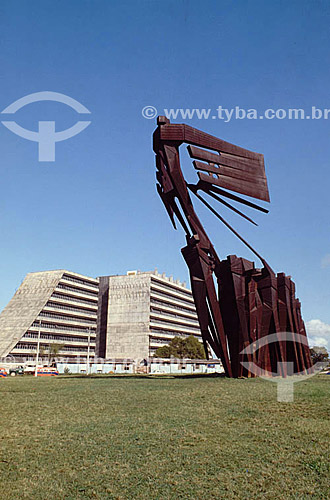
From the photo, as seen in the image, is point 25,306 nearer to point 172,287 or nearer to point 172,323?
point 172,323

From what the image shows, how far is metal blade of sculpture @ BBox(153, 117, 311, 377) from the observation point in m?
18.5

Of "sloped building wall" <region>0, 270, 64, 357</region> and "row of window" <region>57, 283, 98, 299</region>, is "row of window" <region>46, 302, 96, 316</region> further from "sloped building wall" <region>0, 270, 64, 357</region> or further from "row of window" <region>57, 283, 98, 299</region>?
"row of window" <region>57, 283, 98, 299</region>

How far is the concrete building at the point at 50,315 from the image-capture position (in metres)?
56.8

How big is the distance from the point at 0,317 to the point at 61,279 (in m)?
10.5

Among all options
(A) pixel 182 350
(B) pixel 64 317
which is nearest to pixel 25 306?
(B) pixel 64 317

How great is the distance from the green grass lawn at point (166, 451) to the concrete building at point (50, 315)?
49.4 meters

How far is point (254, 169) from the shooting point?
20234mm

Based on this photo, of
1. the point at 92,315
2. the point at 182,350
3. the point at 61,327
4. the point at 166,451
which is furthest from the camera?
the point at 92,315

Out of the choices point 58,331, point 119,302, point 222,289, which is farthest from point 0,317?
point 222,289

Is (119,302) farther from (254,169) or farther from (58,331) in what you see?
(254,169)

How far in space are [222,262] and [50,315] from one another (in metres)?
47.0

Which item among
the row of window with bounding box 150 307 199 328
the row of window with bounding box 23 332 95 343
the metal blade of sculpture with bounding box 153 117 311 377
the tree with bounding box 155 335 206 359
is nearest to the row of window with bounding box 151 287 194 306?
the row of window with bounding box 150 307 199 328

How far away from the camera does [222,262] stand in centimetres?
1952

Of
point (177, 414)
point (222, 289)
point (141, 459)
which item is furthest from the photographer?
point (222, 289)
